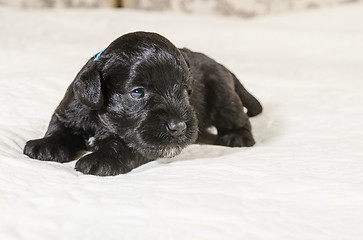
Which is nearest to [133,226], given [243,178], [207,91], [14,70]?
[243,178]

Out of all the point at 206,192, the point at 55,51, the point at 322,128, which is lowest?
the point at 55,51

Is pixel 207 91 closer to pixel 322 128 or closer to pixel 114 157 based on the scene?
pixel 322 128

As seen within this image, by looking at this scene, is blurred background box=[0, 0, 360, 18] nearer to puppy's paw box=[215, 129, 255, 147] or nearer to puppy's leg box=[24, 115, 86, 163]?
puppy's paw box=[215, 129, 255, 147]

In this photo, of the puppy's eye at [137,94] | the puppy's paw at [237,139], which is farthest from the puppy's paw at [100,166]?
the puppy's paw at [237,139]

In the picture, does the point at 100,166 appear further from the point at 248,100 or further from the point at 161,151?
the point at 248,100

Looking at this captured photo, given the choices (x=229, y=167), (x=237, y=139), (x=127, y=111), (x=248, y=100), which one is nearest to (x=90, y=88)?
(x=127, y=111)

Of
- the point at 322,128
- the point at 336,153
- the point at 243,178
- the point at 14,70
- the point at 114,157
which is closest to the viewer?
the point at 243,178

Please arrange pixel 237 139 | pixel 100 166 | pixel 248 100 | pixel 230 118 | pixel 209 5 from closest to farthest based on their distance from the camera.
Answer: pixel 100 166 → pixel 237 139 → pixel 230 118 → pixel 248 100 → pixel 209 5
